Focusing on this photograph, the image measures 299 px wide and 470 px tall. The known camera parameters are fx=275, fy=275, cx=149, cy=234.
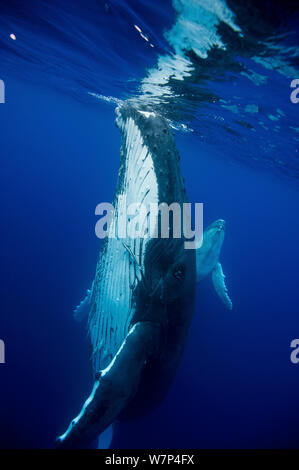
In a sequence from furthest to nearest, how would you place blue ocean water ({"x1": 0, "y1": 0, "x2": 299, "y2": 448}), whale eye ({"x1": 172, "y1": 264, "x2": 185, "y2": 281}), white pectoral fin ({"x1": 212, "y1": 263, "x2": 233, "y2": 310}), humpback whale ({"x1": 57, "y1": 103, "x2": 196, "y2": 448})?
1. white pectoral fin ({"x1": 212, "y1": 263, "x2": 233, "y2": 310})
2. blue ocean water ({"x1": 0, "y1": 0, "x2": 299, "y2": 448})
3. whale eye ({"x1": 172, "y1": 264, "x2": 185, "y2": 281})
4. humpback whale ({"x1": 57, "y1": 103, "x2": 196, "y2": 448})

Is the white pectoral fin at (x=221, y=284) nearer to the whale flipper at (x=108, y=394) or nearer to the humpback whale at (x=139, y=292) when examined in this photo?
the humpback whale at (x=139, y=292)

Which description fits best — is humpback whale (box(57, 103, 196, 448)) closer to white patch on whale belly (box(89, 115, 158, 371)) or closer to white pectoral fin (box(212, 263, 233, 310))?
white patch on whale belly (box(89, 115, 158, 371))

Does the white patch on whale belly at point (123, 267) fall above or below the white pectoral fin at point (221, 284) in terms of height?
above

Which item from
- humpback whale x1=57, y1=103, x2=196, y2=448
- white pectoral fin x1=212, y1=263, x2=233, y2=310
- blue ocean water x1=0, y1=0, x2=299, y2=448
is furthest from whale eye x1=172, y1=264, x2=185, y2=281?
white pectoral fin x1=212, y1=263, x2=233, y2=310

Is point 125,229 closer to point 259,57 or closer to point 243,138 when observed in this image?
point 259,57

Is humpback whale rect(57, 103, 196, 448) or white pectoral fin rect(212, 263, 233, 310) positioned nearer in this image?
humpback whale rect(57, 103, 196, 448)

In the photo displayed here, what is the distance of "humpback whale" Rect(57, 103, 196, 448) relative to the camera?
2.74 metres

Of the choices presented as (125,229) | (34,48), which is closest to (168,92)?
(34,48)

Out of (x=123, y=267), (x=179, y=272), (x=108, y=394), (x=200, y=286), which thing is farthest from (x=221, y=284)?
(x=108, y=394)

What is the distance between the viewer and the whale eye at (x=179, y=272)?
3.18 m

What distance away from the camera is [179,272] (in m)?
3.21

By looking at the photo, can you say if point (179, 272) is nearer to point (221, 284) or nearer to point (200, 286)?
point (221, 284)

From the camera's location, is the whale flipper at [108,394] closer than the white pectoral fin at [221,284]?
Yes

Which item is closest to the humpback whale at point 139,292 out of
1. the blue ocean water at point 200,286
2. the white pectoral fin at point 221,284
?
the blue ocean water at point 200,286
